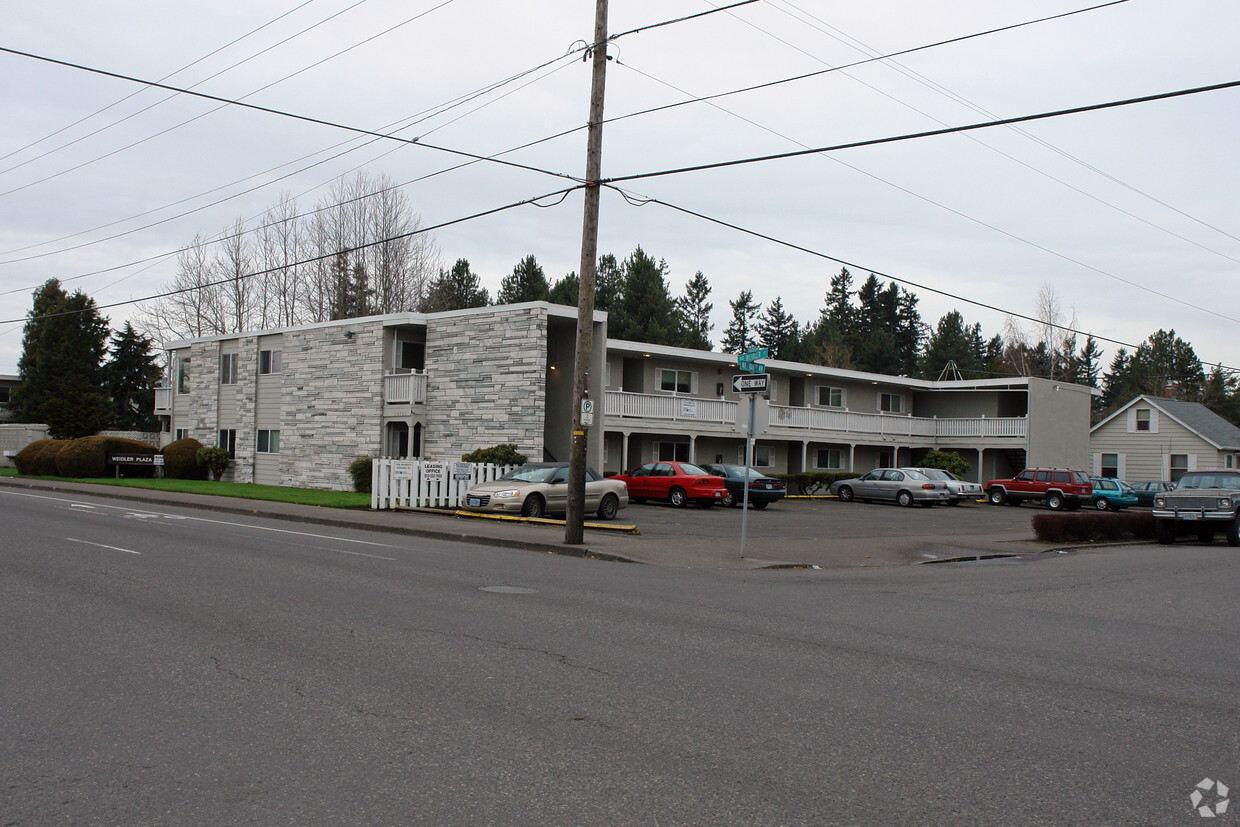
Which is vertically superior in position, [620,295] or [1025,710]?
[620,295]

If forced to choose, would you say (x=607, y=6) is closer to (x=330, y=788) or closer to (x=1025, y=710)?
(x=1025, y=710)

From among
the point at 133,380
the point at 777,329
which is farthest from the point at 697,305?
the point at 133,380

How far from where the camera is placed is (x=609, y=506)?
2584 centimetres

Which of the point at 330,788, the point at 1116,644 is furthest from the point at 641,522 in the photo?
the point at 330,788

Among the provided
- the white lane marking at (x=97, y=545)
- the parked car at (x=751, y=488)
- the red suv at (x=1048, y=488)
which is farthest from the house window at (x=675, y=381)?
the white lane marking at (x=97, y=545)

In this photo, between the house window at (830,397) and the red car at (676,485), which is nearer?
the red car at (676,485)

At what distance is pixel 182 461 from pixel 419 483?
20805 millimetres

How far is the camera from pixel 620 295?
72375 mm

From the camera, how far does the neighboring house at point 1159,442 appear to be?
52438 millimetres

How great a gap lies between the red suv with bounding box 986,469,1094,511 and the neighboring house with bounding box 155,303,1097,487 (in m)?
5.80

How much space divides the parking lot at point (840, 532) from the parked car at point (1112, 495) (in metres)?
5.57

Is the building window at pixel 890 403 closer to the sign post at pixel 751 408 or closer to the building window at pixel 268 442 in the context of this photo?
the building window at pixel 268 442

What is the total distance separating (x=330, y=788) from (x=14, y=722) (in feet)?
7.90

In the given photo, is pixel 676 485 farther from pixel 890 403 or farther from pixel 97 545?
pixel 890 403
